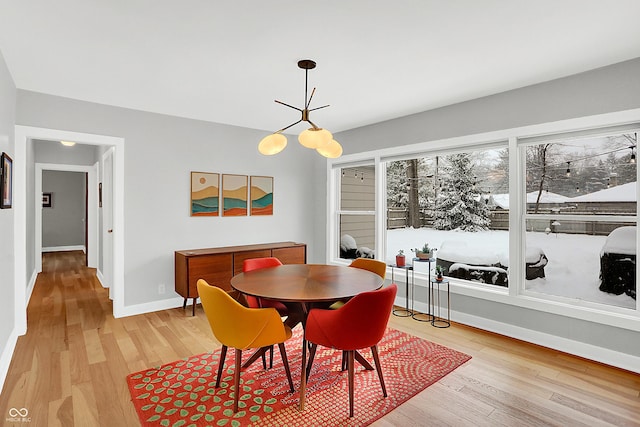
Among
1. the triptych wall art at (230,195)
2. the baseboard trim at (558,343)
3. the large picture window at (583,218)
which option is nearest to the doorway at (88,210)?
the triptych wall art at (230,195)

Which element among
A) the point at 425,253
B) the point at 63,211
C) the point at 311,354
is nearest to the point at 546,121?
the point at 425,253

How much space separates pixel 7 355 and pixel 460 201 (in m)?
4.47

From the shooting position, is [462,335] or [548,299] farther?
[462,335]

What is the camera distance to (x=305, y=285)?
254 cm

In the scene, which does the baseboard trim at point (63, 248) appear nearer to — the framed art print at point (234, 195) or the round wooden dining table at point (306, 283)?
the framed art print at point (234, 195)

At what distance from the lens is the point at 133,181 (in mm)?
4090

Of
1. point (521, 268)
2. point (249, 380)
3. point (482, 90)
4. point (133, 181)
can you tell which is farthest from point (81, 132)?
point (521, 268)

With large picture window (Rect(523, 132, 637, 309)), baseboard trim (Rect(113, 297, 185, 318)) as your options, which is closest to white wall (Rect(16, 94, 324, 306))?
baseboard trim (Rect(113, 297, 185, 318))

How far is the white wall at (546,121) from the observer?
9.11ft

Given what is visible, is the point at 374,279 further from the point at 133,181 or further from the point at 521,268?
the point at 133,181

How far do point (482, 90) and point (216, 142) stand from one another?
3240 millimetres

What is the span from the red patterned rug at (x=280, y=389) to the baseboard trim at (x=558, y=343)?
73 centimetres

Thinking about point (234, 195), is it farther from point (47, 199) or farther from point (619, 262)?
point (47, 199)

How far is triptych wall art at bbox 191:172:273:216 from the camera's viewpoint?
179 inches
